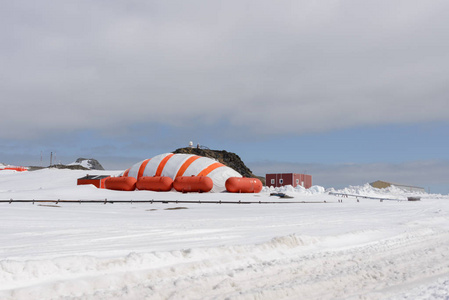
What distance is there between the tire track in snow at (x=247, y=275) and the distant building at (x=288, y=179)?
55.5 m

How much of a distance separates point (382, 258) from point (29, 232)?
10189 mm

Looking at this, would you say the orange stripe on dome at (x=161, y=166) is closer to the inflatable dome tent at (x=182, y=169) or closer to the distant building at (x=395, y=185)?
the inflatable dome tent at (x=182, y=169)

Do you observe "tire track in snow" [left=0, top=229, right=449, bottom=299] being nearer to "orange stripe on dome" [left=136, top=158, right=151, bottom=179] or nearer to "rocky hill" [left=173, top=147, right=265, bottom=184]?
"orange stripe on dome" [left=136, top=158, right=151, bottom=179]

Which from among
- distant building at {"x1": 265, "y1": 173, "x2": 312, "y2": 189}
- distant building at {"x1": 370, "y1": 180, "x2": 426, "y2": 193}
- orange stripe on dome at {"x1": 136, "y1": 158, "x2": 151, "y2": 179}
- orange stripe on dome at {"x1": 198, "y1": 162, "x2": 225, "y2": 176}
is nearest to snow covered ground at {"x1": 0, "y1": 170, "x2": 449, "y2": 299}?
orange stripe on dome at {"x1": 198, "y1": 162, "x2": 225, "y2": 176}

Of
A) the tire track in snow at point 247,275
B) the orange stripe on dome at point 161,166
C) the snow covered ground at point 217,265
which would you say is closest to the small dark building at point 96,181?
the orange stripe on dome at point 161,166

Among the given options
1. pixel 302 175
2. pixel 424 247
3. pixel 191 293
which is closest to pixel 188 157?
pixel 302 175

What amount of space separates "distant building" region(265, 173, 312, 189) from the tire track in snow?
55544 millimetres

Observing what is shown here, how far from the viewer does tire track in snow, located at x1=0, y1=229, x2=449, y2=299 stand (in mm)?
6105

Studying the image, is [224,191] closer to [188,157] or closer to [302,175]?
[188,157]

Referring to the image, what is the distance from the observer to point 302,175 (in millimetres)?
67250

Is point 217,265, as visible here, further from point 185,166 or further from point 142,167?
point 142,167

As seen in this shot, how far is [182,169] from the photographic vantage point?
45.1 metres

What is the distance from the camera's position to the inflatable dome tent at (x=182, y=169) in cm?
4466

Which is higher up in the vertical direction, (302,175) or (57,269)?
(302,175)
